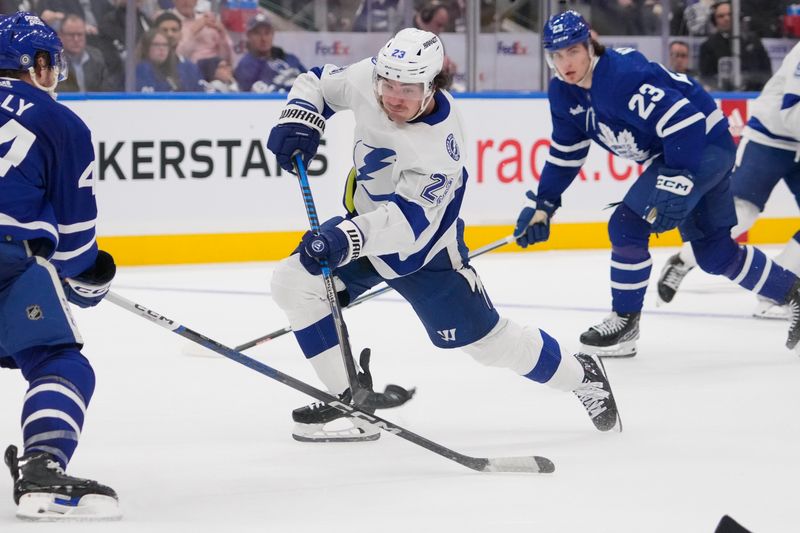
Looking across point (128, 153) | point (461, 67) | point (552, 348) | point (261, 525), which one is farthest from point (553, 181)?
point (461, 67)

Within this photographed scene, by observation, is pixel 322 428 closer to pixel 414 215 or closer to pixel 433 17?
pixel 414 215

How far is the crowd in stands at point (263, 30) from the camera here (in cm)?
597

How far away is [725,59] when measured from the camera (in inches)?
288

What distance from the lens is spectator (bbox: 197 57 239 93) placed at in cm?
626

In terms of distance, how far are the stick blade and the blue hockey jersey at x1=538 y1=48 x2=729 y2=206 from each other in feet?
4.67

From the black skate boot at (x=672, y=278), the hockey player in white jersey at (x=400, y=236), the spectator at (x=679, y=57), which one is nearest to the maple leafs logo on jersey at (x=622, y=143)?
the black skate boot at (x=672, y=278)

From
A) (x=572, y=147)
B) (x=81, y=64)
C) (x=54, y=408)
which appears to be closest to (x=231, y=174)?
(x=81, y=64)

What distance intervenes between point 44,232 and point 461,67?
4649 mm

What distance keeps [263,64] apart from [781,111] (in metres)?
2.76

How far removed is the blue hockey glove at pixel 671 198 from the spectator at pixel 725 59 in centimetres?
362

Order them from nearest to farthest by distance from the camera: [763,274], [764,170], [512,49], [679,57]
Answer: [763,274] < [764,170] < [512,49] < [679,57]

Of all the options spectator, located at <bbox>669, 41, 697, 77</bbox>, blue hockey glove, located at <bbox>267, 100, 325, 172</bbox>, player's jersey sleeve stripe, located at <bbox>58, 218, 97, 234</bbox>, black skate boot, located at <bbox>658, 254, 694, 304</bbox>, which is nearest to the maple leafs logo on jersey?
black skate boot, located at <bbox>658, 254, 694, 304</bbox>

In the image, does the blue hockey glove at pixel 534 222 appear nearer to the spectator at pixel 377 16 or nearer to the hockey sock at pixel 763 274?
the hockey sock at pixel 763 274

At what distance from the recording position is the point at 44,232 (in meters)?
2.37
